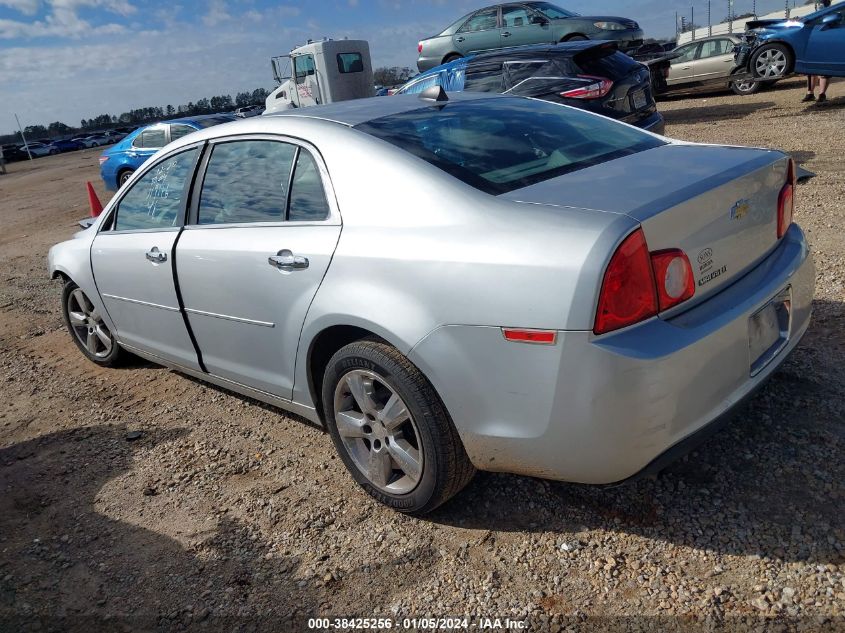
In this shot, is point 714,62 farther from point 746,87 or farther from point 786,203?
point 786,203

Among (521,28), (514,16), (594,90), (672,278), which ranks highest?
(514,16)

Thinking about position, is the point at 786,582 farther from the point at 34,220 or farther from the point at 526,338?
the point at 34,220

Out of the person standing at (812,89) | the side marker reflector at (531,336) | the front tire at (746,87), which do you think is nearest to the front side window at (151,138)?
the person standing at (812,89)

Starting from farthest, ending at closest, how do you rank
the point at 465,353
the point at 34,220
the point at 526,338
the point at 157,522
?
the point at 34,220
the point at 157,522
the point at 465,353
the point at 526,338

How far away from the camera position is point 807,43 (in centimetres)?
1175

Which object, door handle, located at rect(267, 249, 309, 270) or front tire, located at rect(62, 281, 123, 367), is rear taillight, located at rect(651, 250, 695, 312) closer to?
door handle, located at rect(267, 249, 309, 270)

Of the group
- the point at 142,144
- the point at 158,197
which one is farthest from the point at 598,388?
the point at 142,144

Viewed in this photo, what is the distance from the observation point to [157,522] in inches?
121

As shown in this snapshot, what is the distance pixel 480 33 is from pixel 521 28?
3.04 feet

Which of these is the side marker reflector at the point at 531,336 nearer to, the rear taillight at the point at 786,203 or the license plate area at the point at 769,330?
the license plate area at the point at 769,330

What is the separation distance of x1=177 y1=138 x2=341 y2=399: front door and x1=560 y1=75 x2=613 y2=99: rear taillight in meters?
4.74

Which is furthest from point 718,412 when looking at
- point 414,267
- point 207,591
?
point 207,591

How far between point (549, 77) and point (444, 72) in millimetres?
1599

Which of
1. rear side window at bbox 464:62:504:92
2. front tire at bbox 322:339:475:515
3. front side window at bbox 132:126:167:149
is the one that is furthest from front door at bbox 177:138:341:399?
front side window at bbox 132:126:167:149
